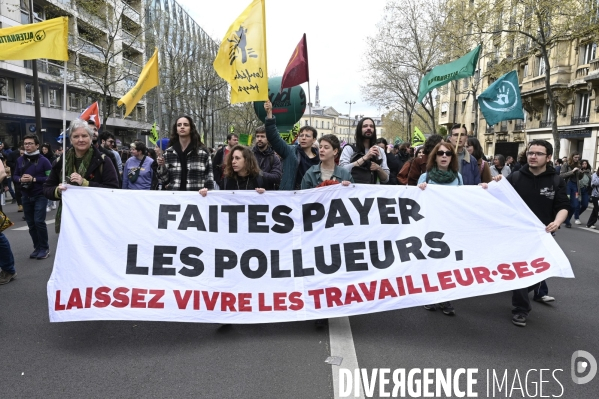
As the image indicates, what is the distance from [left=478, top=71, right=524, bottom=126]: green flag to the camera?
6.93 meters

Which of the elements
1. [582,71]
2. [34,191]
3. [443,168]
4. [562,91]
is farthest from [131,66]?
[443,168]

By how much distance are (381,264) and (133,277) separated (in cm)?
216

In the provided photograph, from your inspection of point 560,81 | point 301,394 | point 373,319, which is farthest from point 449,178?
point 560,81

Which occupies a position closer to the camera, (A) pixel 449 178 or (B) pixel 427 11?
(A) pixel 449 178

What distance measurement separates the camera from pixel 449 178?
4.46 m

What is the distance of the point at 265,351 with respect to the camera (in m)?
3.46

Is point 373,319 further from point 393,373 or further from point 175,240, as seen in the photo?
point 175,240

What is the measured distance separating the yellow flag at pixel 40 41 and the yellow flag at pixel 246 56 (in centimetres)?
176

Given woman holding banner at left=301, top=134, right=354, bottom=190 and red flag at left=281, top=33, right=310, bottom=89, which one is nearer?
woman holding banner at left=301, top=134, right=354, bottom=190

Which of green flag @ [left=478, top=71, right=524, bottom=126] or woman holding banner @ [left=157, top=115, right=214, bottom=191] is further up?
green flag @ [left=478, top=71, right=524, bottom=126]

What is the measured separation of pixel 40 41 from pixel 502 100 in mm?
6623

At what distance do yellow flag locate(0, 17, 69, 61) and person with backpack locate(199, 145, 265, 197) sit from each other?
7.53 feet

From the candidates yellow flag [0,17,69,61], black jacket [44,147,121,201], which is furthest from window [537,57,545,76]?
black jacket [44,147,121,201]

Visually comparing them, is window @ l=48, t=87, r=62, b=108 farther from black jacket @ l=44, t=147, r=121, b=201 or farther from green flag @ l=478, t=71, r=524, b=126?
green flag @ l=478, t=71, r=524, b=126
